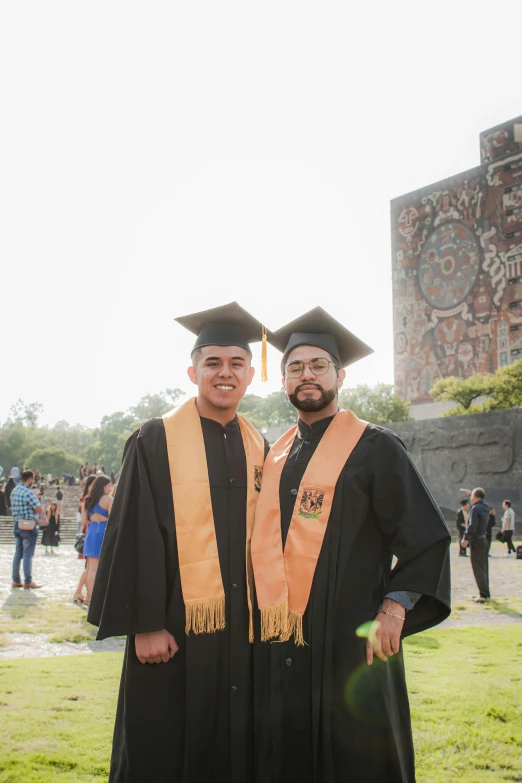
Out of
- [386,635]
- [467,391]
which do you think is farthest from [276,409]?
[386,635]

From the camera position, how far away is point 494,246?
41.4 meters

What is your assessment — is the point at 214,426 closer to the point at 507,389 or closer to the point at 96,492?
the point at 96,492

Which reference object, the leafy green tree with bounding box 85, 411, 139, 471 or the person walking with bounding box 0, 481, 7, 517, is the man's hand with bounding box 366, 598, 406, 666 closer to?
the person walking with bounding box 0, 481, 7, 517

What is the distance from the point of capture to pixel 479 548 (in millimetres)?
9906

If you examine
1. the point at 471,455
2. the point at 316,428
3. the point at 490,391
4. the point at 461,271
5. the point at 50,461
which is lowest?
the point at 316,428

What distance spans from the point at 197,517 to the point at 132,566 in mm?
368

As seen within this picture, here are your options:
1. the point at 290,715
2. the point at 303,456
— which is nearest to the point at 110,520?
the point at 303,456

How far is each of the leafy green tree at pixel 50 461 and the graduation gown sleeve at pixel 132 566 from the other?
65286 millimetres

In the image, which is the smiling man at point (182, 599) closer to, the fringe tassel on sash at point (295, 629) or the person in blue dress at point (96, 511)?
the fringe tassel on sash at point (295, 629)

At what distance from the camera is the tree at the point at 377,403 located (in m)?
41.9

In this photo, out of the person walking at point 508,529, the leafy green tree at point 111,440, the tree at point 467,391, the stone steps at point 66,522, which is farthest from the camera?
the leafy green tree at point 111,440

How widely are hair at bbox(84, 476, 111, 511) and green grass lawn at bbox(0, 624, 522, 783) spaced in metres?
2.32

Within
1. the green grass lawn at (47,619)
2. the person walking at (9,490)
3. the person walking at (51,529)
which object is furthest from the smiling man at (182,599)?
the person walking at (9,490)

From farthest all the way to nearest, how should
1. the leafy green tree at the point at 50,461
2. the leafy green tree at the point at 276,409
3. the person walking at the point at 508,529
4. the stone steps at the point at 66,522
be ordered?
the leafy green tree at the point at 276,409, the leafy green tree at the point at 50,461, the stone steps at the point at 66,522, the person walking at the point at 508,529
